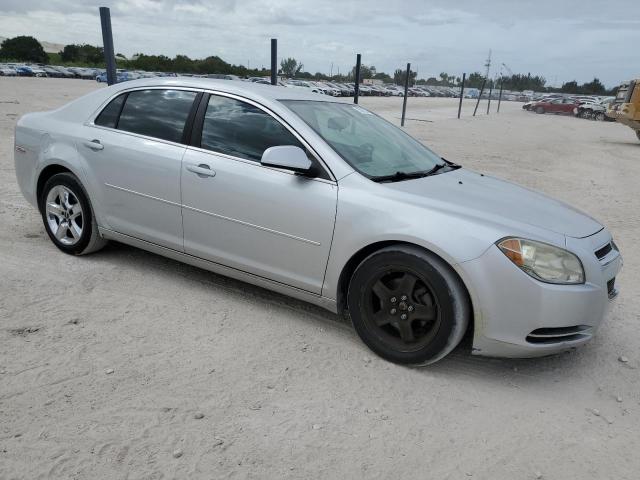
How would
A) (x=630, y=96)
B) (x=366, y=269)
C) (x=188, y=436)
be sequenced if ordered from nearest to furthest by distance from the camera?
(x=188, y=436) → (x=366, y=269) → (x=630, y=96)

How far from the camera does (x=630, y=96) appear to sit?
19391 millimetres

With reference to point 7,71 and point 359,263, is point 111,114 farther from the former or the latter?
point 7,71

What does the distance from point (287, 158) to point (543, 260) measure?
1.56 meters

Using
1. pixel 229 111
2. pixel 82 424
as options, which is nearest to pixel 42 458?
pixel 82 424

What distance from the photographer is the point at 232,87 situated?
3.86m

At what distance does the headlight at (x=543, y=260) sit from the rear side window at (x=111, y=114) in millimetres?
3085

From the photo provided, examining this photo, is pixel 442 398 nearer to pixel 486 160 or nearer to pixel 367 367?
pixel 367 367

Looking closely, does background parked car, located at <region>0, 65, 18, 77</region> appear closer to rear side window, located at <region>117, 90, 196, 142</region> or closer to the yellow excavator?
the yellow excavator

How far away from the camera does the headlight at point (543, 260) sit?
286 centimetres

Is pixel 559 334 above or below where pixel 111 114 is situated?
below

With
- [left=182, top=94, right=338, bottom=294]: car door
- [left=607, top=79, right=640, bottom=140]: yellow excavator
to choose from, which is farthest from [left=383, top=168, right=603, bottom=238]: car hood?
[left=607, top=79, right=640, bottom=140]: yellow excavator

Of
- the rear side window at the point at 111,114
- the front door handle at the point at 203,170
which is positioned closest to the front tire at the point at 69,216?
the rear side window at the point at 111,114

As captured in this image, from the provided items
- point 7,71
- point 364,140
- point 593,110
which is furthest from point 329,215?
point 7,71

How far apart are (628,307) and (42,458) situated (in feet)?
13.5
